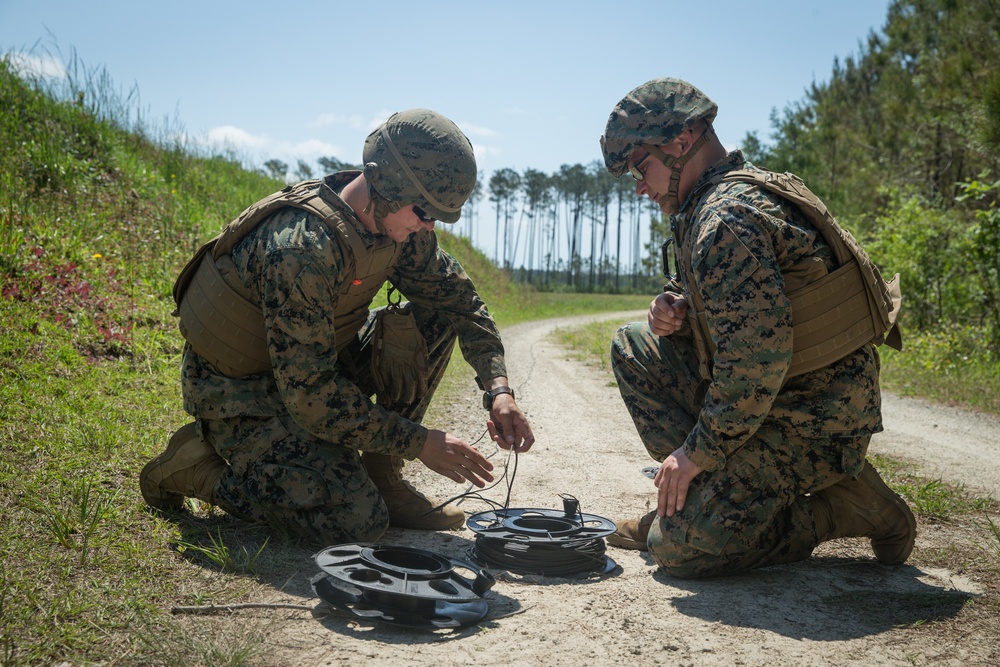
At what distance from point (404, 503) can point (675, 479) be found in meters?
1.45

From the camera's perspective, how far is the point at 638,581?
316cm

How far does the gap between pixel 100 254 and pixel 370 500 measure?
5538 mm

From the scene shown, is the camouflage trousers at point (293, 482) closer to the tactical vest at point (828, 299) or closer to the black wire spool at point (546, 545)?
the black wire spool at point (546, 545)

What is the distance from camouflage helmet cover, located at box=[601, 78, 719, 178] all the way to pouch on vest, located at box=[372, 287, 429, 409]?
4.18 feet

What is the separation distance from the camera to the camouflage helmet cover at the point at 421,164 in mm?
3338

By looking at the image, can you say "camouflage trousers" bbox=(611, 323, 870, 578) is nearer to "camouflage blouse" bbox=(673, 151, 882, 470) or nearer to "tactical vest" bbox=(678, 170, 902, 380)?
"camouflage blouse" bbox=(673, 151, 882, 470)

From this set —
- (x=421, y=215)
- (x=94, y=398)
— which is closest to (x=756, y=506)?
(x=421, y=215)

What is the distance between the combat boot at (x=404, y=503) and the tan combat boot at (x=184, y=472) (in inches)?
30.0

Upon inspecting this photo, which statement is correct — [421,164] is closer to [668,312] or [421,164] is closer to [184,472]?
[668,312]

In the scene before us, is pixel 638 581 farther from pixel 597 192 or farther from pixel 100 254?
pixel 597 192

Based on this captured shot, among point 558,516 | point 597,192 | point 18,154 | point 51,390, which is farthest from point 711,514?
point 597,192

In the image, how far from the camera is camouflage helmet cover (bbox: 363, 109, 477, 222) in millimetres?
3338

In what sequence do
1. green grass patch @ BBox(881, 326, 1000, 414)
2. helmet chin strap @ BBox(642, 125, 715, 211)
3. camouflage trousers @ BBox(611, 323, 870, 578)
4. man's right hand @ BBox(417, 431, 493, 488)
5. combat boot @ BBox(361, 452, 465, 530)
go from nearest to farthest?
camouflage trousers @ BBox(611, 323, 870, 578) → man's right hand @ BBox(417, 431, 493, 488) → helmet chin strap @ BBox(642, 125, 715, 211) → combat boot @ BBox(361, 452, 465, 530) → green grass patch @ BBox(881, 326, 1000, 414)

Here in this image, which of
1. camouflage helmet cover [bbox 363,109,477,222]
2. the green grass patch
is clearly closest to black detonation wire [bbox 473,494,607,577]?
camouflage helmet cover [bbox 363,109,477,222]
